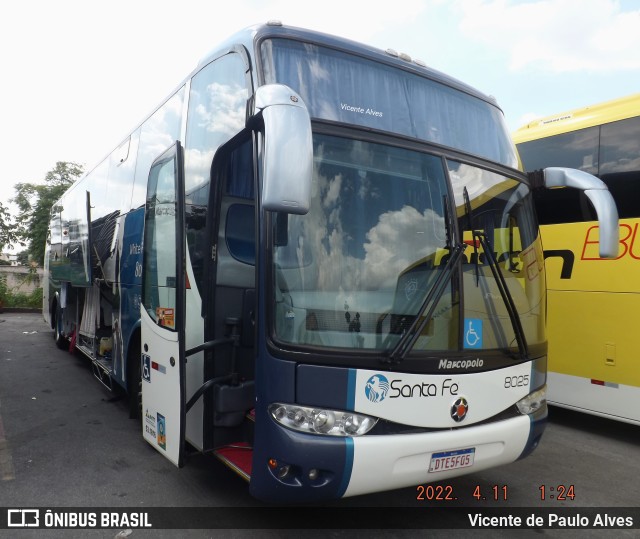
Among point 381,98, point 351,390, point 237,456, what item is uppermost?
point 381,98

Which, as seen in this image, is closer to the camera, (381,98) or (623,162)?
(381,98)

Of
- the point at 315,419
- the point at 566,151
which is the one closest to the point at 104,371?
the point at 315,419

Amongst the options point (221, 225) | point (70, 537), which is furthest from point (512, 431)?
point (70, 537)

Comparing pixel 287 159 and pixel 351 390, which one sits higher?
pixel 287 159

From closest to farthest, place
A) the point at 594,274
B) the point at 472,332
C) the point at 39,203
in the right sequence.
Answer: the point at 472,332
the point at 594,274
the point at 39,203

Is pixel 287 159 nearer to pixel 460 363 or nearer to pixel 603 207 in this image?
pixel 460 363

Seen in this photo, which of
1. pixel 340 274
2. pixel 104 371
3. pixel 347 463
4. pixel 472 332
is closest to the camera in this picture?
pixel 347 463

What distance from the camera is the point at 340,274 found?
125 inches

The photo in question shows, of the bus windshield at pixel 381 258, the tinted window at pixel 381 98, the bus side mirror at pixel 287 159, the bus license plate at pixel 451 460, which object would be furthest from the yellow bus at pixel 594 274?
the bus side mirror at pixel 287 159

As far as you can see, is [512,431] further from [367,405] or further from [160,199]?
[160,199]

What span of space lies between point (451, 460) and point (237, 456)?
56.5 inches

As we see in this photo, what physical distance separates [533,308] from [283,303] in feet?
6.44

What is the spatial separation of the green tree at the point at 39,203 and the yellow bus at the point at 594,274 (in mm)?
31026

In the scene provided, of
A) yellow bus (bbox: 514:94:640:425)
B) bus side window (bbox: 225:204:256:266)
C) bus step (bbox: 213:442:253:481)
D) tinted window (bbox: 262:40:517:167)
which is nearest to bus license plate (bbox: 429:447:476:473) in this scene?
bus step (bbox: 213:442:253:481)
